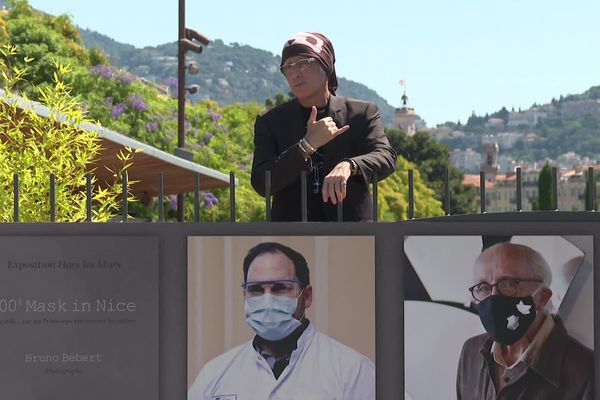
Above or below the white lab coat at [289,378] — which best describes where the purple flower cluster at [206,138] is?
above

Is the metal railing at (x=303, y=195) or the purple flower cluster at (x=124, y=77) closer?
the metal railing at (x=303, y=195)

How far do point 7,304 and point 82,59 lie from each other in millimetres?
43562

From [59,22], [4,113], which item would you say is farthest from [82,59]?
[4,113]

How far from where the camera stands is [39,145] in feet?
21.4

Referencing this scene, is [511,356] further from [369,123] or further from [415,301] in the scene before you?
[369,123]

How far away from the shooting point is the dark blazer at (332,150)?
5.68 metres

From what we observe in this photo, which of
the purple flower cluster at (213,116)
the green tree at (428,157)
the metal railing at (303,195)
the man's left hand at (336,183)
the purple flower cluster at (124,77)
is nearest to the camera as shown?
the man's left hand at (336,183)

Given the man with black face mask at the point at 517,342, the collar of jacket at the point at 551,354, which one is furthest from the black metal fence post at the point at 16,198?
the collar of jacket at the point at 551,354

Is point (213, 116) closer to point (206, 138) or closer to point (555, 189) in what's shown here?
point (206, 138)

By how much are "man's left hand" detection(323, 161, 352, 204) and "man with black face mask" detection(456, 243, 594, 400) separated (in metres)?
0.75

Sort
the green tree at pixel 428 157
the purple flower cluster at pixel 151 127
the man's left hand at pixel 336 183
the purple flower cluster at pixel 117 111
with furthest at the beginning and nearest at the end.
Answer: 1. the green tree at pixel 428 157
2. the purple flower cluster at pixel 151 127
3. the purple flower cluster at pixel 117 111
4. the man's left hand at pixel 336 183

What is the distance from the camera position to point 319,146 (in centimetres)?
552

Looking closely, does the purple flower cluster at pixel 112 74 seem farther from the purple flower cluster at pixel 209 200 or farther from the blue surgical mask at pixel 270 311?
the blue surgical mask at pixel 270 311

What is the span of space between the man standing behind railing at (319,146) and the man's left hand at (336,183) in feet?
0.36
